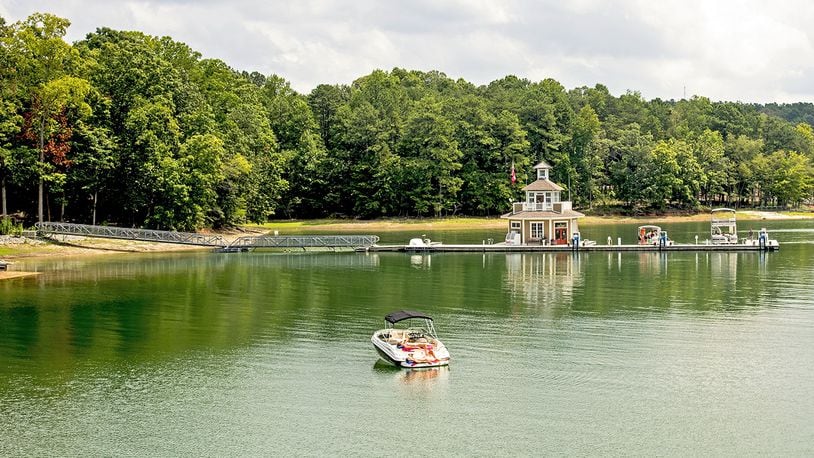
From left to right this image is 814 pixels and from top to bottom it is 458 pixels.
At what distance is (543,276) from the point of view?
5634 centimetres

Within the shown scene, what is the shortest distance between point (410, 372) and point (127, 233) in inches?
2183

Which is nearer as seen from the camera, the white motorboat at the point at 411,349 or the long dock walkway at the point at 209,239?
the white motorboat at the point at 411,349

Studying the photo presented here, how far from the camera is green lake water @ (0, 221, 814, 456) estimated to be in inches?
880

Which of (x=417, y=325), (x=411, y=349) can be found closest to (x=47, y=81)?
(x=417, y=325)

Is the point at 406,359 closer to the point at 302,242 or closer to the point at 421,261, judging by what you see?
the point at 421,261

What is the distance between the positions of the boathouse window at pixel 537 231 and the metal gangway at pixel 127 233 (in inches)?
1109

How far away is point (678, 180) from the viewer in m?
133

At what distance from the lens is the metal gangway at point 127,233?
76.1 meters

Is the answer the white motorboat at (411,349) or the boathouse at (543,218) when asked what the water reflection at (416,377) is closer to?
the white motorboat at (411,349)

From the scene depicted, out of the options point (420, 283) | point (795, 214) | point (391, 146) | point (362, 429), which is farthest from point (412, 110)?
point (362, 429)

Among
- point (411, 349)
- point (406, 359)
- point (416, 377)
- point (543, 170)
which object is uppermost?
point (543, 170)

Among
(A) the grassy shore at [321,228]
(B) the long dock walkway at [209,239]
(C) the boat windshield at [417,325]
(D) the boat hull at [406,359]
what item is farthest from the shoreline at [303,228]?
(D) the boat hull at [406,359]

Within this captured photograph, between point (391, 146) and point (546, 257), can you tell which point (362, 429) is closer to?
point (546, 257)

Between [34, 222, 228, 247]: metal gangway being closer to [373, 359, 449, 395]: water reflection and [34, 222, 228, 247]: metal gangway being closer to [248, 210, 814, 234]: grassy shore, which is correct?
[248, 210, 814, 234]: grassy shore
